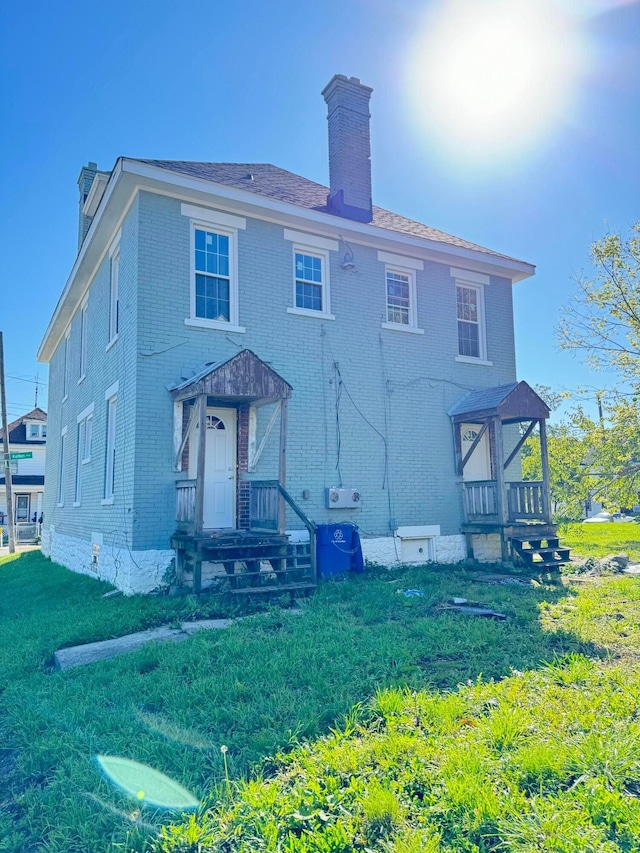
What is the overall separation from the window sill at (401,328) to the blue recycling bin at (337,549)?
425 centimetres

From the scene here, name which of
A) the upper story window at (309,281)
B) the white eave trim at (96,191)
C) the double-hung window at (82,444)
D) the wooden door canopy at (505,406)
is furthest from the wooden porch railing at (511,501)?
the white eave trim at (96,191)

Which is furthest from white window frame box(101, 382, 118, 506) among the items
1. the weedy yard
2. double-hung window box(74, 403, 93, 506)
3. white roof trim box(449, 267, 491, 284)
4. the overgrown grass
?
the overgrown grass

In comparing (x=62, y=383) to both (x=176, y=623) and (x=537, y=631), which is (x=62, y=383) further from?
(x=537, y=631)

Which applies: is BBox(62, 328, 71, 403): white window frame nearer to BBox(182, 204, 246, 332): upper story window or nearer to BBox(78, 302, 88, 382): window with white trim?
BBox(78, 302, 88, 382): window with white trim

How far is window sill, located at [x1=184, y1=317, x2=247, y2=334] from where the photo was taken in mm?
9773

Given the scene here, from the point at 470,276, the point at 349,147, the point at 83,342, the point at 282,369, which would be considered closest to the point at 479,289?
the point at 470,276

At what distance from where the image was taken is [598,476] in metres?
13.9

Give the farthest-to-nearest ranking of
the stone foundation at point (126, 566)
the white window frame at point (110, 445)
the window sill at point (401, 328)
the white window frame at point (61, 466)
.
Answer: the white window frame at point (61, 466)
the window sill at point (401, 328)
the white window frame at point (110, 445)
the stone foundation at point (126, 566)

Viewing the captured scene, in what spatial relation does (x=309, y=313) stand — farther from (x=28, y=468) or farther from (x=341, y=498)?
(x=28, y=468)

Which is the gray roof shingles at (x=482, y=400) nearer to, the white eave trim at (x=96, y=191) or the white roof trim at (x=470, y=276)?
the white roof trim at (x=470, y=276)

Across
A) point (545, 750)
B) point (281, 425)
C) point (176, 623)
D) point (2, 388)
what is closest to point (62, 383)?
point (2, 388)

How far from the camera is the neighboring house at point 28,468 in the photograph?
1505 inches

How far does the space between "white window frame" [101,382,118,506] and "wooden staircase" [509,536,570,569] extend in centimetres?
748

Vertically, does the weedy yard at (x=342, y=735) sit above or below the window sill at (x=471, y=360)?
below
